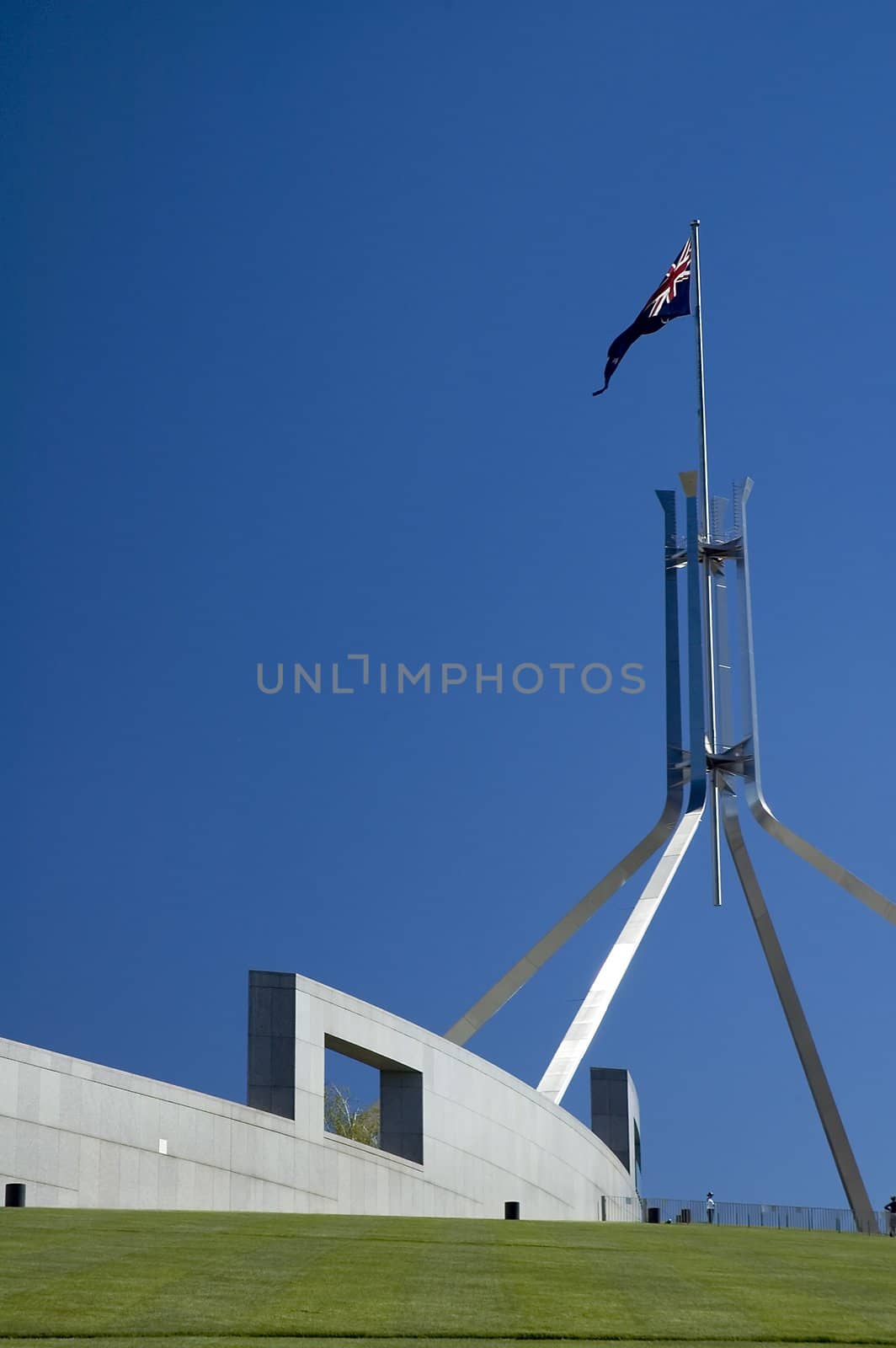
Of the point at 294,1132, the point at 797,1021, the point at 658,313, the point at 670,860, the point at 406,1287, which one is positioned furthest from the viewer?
the point at 658,313

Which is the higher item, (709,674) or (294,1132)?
(709,674)

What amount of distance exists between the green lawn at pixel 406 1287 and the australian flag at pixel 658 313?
87.1 ft

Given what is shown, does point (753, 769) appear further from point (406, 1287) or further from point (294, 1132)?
point (406, 1287)

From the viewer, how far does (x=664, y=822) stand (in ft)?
123

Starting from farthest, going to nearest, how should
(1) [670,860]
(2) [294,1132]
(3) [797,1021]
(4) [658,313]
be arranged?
(4) [658,313], (1) [670,860], (3) [797,1021], (2) [294,1132]

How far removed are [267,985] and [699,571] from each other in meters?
17.8

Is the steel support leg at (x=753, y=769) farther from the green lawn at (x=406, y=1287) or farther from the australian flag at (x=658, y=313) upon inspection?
the green lawn at (x=406, y=1287)

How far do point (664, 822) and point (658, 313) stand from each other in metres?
11.6

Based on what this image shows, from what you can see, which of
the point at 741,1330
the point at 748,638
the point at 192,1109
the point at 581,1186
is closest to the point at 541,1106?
the point at 581,1186

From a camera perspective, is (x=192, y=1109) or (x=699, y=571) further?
(x=699, y=571)

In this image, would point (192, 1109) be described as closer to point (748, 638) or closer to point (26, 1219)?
point (26, 1219)

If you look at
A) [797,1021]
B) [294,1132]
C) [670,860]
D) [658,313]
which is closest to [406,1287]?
Result: [294,1132]

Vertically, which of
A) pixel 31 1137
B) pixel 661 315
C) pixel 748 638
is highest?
pixel 661 315

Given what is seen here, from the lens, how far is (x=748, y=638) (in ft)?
122
